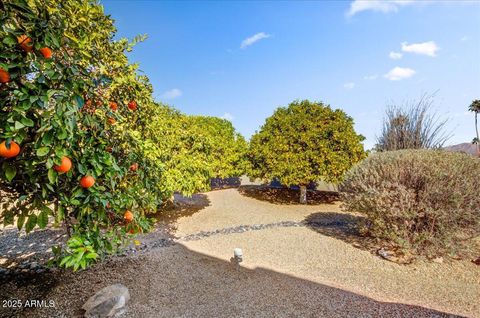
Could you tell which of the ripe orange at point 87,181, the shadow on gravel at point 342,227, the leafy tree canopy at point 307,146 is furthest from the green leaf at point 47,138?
the leafy tree canopy at point 307,146

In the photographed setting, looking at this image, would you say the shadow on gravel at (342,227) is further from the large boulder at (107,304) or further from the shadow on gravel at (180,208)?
the large boulder at (107,304)

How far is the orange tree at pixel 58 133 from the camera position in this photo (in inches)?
58.6

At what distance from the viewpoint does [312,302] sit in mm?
3154

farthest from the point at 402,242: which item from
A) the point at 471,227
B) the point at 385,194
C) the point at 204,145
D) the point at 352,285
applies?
the point at 204,145

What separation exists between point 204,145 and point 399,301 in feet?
21.5

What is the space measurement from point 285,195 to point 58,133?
10160 mm

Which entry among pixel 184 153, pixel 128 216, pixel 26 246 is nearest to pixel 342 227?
pixel 184 153

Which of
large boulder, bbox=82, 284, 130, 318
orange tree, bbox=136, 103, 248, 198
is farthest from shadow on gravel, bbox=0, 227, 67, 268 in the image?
orange tree, bbox=136, 103, 248, 198

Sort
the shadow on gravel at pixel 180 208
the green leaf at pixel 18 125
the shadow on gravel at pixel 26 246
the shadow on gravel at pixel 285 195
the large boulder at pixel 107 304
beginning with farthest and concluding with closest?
the shadow on gravel at pixel 285 195, the shadow on gravel at pixel 180 208, the shadow on gravel at pixel 26 246, the large boulder at pixel 107 304, the green leaf at pixel 18 125

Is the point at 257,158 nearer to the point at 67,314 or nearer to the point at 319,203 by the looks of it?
the point at 319,203

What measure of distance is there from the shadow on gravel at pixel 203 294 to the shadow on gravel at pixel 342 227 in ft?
6.91

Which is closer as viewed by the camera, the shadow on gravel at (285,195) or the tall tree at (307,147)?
the tall tree at (307,147)

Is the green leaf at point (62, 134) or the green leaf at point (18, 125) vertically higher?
the green leaf at point (18, 125)

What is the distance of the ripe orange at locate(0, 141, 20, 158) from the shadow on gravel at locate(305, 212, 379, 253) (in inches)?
217
